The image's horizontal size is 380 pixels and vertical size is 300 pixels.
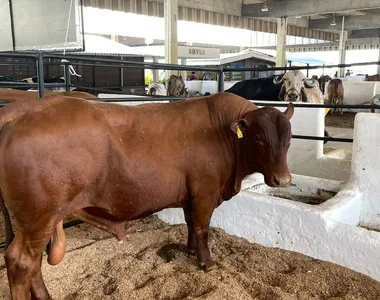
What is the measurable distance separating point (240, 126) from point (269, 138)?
205 millimetres

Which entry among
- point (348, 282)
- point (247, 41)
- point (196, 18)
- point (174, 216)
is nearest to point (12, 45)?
point (174, 216)

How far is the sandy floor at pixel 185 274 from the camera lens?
2.41 metres

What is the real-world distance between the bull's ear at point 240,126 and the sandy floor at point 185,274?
0.98 meters

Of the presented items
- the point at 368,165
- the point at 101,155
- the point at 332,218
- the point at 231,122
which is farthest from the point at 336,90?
the point at 101,155

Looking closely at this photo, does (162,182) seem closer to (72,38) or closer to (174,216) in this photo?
(174,216)

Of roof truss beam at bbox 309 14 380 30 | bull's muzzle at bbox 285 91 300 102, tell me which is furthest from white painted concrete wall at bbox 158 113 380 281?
roof truss beam at bbox 309 14 380 30

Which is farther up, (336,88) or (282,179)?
(282,179)

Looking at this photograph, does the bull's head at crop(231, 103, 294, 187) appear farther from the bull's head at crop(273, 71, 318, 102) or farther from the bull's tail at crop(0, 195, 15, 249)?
the bull's head at crop(273, 71, 318, 102)

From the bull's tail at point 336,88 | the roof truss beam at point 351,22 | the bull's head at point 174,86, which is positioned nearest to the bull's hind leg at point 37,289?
the bull's head at point 174,86

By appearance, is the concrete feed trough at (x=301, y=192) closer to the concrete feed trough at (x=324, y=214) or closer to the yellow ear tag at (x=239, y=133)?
the concrete feed trough at (x=324, y=214)

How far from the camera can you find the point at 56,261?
7.39 ft

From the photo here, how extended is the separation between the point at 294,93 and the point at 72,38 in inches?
202

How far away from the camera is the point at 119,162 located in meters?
2.19

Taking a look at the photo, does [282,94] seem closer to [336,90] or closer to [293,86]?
[293,86]
